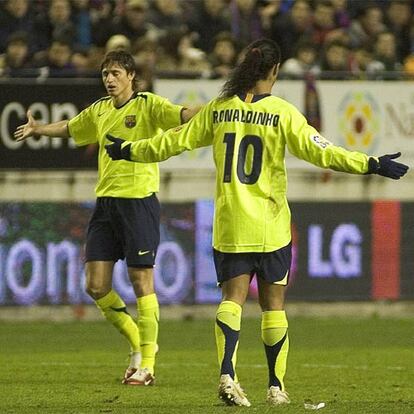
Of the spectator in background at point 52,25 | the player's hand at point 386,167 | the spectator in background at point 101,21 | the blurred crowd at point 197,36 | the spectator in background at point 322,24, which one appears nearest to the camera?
the player's hand at point 386,167

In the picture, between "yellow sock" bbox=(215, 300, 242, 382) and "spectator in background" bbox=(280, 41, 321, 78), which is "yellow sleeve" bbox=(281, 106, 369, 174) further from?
"spectator in background" bbox=(280, 41, 321, 78)

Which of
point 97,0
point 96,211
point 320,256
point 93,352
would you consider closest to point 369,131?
point 320,256

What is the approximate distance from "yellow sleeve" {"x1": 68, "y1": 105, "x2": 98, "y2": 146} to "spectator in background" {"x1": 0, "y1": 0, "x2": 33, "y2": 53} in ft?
25.0

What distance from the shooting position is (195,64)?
1916 cm

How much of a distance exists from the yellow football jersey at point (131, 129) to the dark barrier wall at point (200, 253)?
6.68 m

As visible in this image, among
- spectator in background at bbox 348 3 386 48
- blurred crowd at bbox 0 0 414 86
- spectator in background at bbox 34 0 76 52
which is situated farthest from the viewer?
spectator in background at bbox 348 3 386 48

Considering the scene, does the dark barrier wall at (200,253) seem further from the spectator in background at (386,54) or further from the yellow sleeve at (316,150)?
the yellow sleeve at (316,150)

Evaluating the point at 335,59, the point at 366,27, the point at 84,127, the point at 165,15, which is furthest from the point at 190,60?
the point at 84,127

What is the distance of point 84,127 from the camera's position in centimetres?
1161

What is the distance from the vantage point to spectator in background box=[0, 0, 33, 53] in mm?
19031

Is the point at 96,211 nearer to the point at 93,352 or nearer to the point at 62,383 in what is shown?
the point at 62,383

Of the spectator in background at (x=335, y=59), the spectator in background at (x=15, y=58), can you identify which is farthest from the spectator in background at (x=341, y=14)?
the spectator in background at (x=15, y=58)

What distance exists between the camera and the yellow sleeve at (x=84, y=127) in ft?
38.0

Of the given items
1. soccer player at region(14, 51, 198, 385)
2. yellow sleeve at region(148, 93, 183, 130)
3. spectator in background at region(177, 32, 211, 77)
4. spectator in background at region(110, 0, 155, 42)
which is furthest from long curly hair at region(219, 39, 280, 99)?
spectator in background at region(110, 0, 155, 42)
